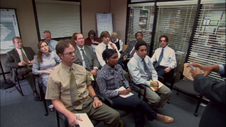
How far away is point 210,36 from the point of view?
266 centimetres

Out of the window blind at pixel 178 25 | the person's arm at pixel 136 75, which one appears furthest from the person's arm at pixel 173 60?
the person's arm at pixel 136 75

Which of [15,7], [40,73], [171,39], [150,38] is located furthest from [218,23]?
[15,7]

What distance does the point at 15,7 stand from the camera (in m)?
3.19

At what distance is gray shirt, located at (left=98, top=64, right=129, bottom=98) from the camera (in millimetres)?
1849

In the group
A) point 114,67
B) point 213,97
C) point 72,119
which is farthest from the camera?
point 114,67

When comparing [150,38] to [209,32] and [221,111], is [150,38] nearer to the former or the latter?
[209,32]

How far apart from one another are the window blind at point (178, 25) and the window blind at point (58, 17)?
2590mm

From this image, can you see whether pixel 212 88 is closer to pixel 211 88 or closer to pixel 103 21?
pixel 211 88

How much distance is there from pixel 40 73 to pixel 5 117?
96 cm

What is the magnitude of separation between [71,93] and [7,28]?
111 inches

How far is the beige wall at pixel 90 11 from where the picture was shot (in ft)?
14.3

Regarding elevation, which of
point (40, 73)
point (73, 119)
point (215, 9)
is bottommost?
point (73, 119)

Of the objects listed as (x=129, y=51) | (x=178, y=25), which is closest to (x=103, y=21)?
(x=129, y=51)

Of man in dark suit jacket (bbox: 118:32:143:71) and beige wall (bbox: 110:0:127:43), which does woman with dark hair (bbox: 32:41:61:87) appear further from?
beige wall (bbox: 110:0:127:43)
